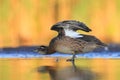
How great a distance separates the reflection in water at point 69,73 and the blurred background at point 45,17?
24.4 feet

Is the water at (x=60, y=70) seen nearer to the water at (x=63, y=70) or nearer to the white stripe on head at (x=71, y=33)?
the water at (x=63, y=70)

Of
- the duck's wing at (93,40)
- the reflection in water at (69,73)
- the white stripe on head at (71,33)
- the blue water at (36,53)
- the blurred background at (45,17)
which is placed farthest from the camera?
the blurred background at (45,17)

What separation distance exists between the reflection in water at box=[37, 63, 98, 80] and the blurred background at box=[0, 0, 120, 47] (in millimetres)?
7446

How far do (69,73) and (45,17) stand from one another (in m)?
10.3

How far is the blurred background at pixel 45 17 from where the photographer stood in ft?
72.1

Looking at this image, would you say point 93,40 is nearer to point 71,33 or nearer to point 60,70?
point 71,33

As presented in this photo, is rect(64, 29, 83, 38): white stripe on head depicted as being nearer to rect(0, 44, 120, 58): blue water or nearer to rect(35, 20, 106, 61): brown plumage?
rect(35, 20, 106, 61): brown plumage

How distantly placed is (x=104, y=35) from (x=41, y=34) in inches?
85.3

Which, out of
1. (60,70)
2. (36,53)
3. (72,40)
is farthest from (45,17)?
(60,70)

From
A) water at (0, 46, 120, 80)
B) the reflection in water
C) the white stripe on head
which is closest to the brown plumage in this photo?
the white stripe on head

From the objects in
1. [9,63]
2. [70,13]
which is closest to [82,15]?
A: [70,13]

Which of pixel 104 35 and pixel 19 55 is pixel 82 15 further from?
pixel 19 55

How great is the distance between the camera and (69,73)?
1307cm

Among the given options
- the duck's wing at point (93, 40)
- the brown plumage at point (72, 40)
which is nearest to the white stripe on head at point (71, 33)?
the brown plumage at point (72, 40)
